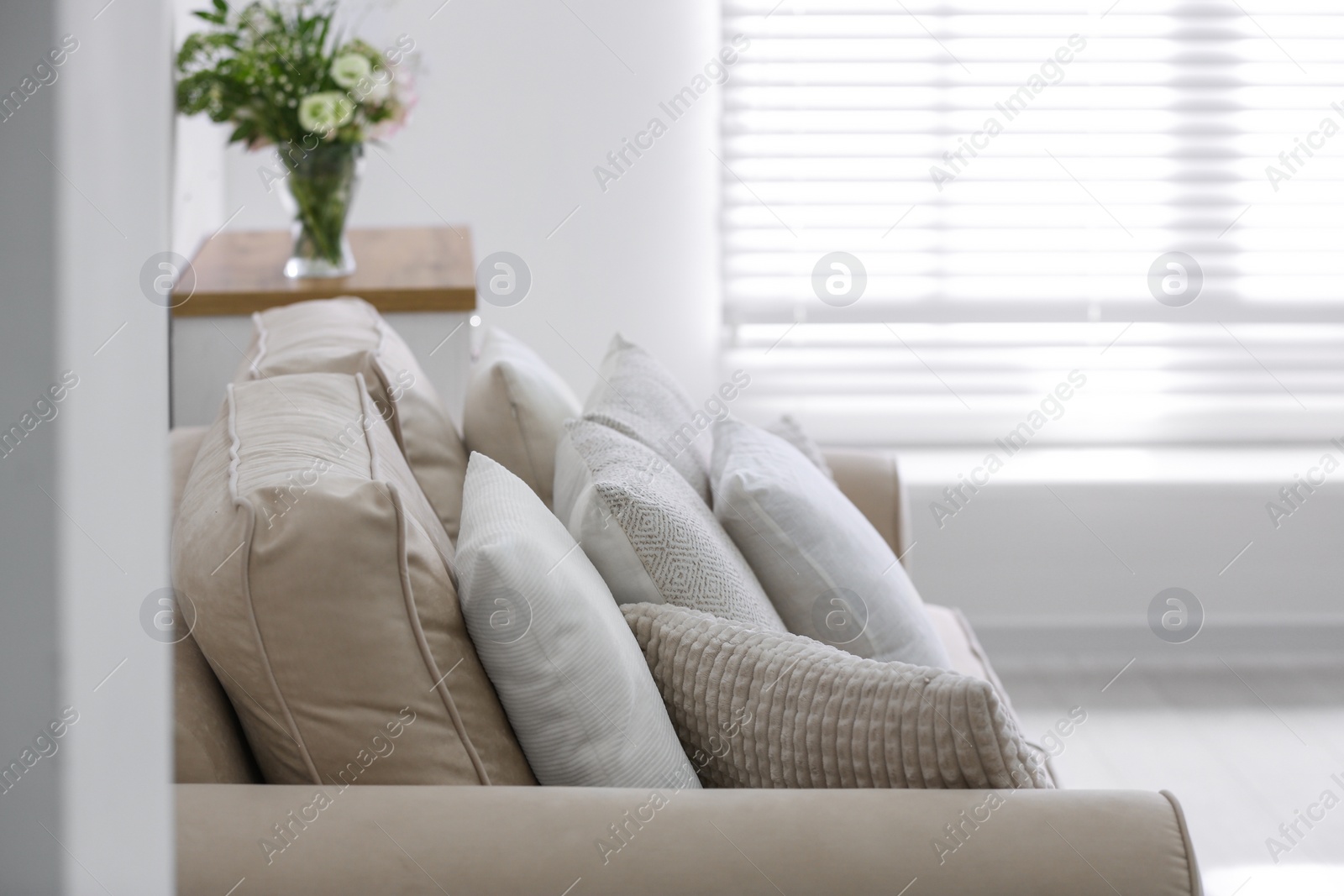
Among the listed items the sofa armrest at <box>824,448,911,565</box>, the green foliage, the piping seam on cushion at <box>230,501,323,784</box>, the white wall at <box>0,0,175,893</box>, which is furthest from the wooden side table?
the white wall at <box>0,0,175,893</box>

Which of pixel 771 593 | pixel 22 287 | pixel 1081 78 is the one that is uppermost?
pixel 1081 78

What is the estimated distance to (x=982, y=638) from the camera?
2.99 meters

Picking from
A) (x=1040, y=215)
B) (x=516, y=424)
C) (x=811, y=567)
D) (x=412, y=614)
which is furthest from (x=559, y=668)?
(x=1040, y=215)

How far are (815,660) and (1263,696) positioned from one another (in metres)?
2.19

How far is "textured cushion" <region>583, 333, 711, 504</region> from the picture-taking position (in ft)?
4.91

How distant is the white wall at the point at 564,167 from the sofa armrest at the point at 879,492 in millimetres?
1120

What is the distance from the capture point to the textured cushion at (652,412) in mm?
1495

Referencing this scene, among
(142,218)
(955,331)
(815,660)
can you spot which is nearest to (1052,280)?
(955,331)

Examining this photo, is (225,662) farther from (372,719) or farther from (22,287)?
(22,287)

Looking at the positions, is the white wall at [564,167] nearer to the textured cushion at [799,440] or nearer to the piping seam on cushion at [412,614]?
the textured cushion at [799,440]

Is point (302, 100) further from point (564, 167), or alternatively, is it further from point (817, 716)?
point (817, 716)

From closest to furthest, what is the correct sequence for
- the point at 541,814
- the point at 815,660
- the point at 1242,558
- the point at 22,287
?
the point at 22,287
the point at 541,814
the point at 815,660
the point at 1242,558

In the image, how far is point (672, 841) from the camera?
0.83 meters

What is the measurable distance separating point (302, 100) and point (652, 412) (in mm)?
1040
